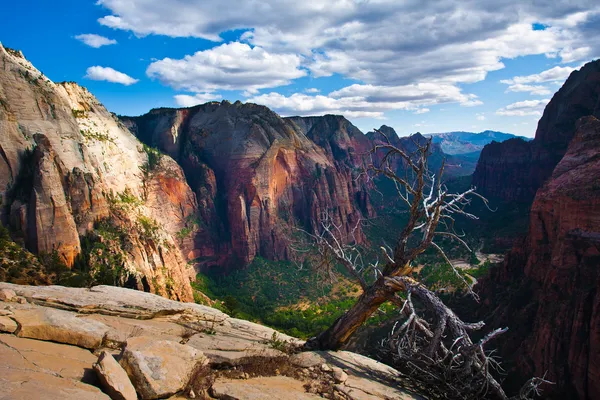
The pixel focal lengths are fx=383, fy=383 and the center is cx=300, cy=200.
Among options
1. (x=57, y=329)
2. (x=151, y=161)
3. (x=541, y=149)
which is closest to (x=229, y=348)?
(x=57, y=329)

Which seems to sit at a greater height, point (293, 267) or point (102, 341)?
point (102, 341)

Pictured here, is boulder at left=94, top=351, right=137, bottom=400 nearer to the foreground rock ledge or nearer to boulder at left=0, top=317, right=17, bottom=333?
the foreground rock ledge

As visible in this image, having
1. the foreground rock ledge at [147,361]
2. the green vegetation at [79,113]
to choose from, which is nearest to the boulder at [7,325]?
the foreground rock ledge at [147,361]

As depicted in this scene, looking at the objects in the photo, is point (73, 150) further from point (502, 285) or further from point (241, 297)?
point (502, 285)

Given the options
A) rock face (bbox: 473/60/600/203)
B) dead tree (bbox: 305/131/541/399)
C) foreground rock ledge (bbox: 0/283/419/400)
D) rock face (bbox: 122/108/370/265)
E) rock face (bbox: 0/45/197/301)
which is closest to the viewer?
foreground rock ledge (bbox: 0/283/419/400)

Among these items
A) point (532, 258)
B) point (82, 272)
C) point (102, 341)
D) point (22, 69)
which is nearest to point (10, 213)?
point (82, 272)

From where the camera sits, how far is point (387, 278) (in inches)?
495

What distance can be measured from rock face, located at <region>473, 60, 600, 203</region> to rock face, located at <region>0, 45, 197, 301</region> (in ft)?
218

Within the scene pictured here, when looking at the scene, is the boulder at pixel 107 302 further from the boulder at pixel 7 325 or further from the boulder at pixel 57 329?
the boulder at pixel 7 325

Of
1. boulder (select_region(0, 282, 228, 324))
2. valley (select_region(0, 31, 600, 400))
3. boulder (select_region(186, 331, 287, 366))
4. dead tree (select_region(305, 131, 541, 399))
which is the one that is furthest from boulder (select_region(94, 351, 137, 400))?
boulder (select_region(0, 282, 228, 324))

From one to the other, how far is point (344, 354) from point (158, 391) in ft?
24.2

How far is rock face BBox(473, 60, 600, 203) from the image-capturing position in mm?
87625

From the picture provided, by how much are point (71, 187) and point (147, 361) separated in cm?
4118

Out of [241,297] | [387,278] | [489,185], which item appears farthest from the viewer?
[489,185]
